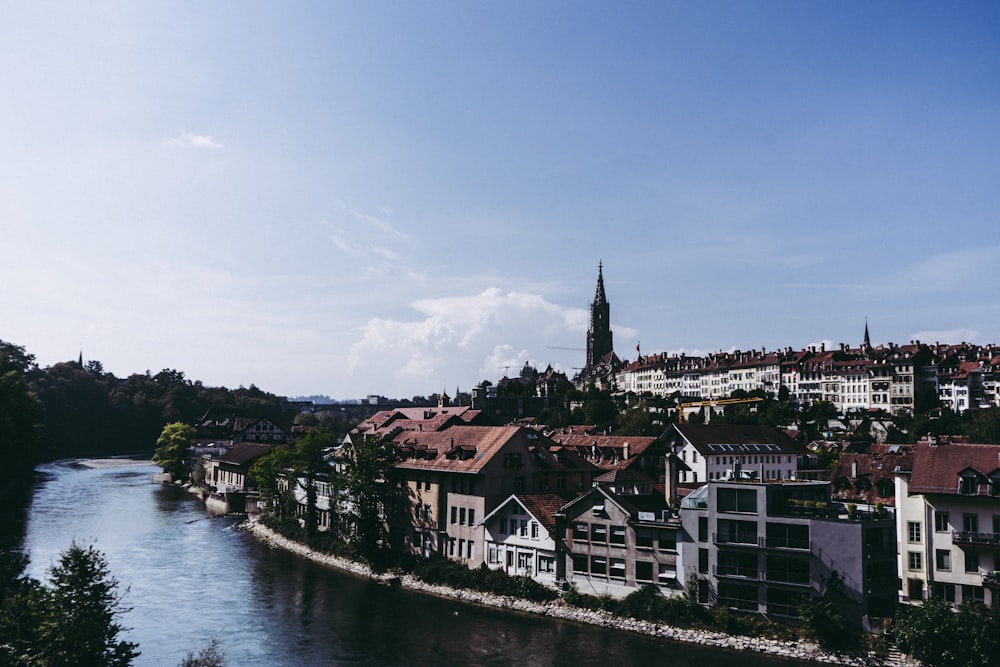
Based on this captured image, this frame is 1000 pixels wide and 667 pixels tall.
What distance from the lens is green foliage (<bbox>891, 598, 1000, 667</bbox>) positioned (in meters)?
32.3

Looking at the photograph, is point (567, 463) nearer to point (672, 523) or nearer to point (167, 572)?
point (672, 523)

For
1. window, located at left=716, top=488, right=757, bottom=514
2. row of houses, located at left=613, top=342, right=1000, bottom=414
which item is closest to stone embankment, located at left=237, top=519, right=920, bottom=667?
window, located at left=716, top=488, right=757, bottom=514

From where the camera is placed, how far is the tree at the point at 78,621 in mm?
22375

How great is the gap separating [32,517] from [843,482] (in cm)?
6801

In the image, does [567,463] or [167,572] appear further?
[567,463]

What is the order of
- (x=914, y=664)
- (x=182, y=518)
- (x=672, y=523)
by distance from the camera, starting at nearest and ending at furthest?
(x=914, y=664)
(x=672, y=523)
(x=182, y=518)

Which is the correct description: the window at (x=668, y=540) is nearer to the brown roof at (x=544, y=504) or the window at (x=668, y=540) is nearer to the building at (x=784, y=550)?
the building at (x=784, y=550)

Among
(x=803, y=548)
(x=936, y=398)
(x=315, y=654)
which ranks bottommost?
(x=315, y=654)

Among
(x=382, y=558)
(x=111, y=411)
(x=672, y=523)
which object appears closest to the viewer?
(x=672, y=523)

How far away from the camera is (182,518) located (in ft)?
248

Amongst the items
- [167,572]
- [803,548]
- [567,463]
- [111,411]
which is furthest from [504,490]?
[111,411]

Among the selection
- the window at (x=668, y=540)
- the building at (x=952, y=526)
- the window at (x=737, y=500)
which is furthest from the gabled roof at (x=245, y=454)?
the building at (x=952, y=526)

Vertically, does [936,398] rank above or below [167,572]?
above

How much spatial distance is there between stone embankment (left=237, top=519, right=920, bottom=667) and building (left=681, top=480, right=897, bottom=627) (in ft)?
6.96
